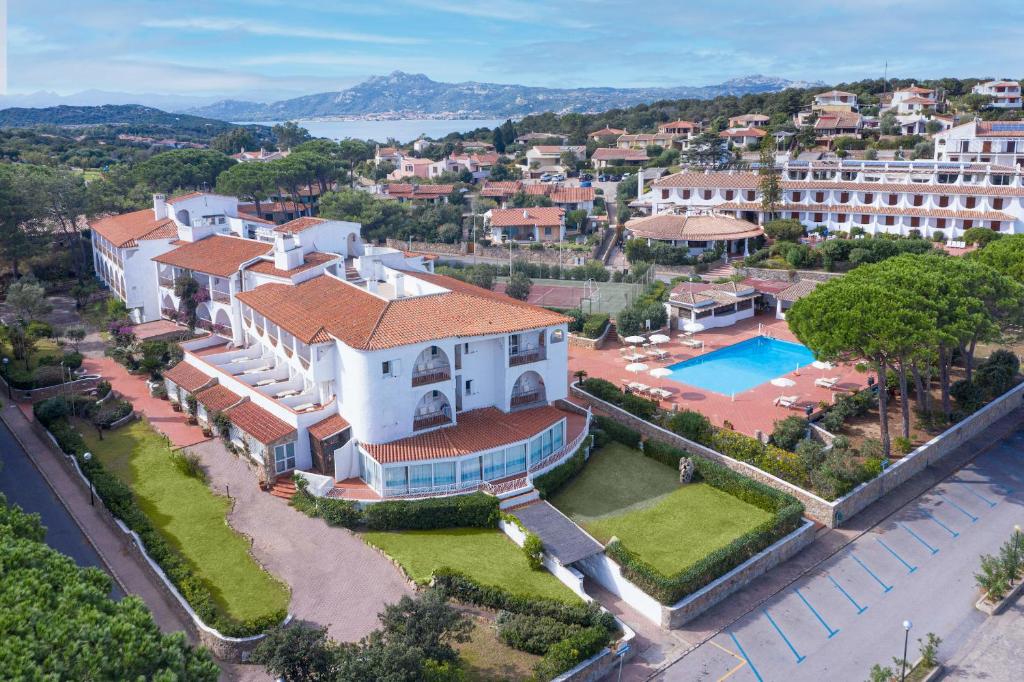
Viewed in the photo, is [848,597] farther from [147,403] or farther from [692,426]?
[147,403]

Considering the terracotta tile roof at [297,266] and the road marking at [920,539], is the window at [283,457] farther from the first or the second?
the road marking at [920,539]

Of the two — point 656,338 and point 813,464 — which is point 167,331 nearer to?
point 656,338

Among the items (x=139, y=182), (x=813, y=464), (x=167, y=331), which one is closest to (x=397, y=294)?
(x=167, y=331)

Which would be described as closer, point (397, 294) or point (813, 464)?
point (813, 464)

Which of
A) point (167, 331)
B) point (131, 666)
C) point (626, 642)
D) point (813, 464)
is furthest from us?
point (167, 331)

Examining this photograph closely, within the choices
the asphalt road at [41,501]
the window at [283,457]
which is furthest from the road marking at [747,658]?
the asphalt road at [41,501]

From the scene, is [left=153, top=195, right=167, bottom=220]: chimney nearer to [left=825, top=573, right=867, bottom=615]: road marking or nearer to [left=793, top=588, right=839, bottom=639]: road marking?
[left=793, top=588, right=839, bottom=639]: road marking

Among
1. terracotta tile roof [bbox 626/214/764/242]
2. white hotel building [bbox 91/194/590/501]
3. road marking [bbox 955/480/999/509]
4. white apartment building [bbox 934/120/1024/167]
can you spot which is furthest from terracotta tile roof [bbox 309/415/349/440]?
white apartment building [bbox 934/120/1024/167]
